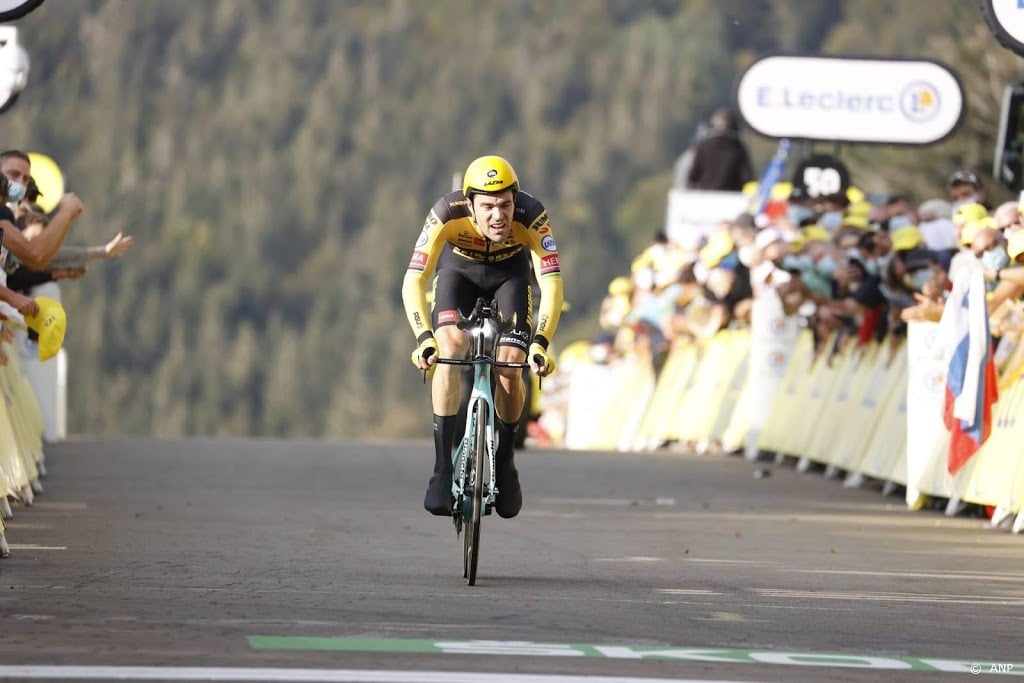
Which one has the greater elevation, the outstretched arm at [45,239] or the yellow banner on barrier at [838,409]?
the outstretched arm at [45,239]

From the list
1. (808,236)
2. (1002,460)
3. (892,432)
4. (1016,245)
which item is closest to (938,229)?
(892,432)

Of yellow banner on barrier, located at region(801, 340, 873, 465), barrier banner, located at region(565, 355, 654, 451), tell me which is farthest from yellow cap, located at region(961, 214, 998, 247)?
barrier banner, located at region(565, 355, 654, 451)

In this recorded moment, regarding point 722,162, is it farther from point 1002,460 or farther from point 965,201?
point 1002,460

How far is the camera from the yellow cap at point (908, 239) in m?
19.8

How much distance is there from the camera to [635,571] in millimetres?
12578

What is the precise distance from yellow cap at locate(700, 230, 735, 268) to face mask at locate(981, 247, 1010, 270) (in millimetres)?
9311

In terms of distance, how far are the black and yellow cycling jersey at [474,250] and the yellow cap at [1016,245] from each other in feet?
12.9

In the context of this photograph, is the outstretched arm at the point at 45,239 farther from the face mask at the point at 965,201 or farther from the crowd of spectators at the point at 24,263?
the face mask at the point at 965,201

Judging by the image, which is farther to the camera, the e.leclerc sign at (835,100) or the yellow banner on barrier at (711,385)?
the e.leclerc sign at (835,100)

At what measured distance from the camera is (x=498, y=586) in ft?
37.9

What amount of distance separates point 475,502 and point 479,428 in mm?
375

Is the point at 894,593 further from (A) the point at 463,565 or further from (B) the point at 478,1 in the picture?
(B) the point at 478,1

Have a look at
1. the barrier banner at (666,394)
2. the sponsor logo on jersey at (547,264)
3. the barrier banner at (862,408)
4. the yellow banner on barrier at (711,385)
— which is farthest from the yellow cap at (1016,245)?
the barrier banner at (666,394)

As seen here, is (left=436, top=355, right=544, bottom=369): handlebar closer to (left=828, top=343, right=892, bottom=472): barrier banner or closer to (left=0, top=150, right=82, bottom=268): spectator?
(left=0, top=150, right=82, bottom=268): spectator
